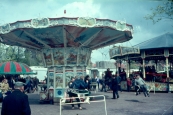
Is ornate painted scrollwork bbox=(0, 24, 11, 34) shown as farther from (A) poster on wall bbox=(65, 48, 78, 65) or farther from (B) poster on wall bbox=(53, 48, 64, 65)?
(A) poster on wall bbox=(65, 48, 78, 65)

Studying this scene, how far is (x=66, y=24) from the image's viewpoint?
12.8m

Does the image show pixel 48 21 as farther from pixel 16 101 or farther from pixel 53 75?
pixel 16 101

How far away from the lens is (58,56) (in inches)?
633

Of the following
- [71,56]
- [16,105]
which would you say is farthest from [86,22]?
[16,105]

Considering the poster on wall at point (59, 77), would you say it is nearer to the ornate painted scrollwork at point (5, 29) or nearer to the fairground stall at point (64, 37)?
the fairground stall at point (64, 37)

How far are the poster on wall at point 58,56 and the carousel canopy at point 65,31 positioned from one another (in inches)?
14.3

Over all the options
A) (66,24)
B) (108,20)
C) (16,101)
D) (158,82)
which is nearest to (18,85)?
(16,101)

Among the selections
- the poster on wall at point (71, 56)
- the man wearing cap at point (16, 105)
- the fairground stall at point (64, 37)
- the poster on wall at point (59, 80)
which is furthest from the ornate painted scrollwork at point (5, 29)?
the man wearing cap at point (16, 105)

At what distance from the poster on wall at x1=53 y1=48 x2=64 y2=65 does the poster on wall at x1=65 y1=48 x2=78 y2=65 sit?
0.36 metres

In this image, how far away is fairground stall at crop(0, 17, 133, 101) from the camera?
42.9 feet

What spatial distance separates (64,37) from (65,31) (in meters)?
0.66

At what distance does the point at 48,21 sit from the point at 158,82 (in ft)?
46.2

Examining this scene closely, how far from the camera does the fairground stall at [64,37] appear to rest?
13062 mm

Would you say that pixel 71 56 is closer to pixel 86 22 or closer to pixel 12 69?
pixel 86 22
